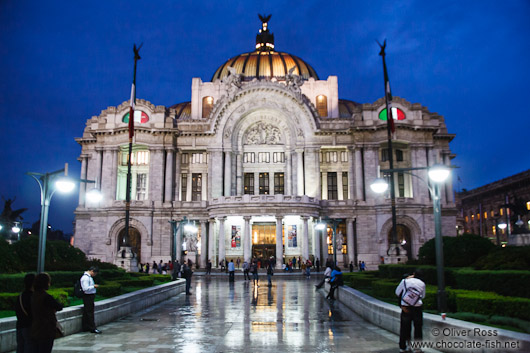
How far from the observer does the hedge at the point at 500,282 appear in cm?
1427

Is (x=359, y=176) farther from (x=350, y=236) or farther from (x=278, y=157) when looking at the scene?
(x=278, y=157)

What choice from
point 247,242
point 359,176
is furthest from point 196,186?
point 359,176

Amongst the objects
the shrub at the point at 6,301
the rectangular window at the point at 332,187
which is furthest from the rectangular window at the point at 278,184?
the shrub at the point at 6,301

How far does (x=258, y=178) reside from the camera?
6353 cm

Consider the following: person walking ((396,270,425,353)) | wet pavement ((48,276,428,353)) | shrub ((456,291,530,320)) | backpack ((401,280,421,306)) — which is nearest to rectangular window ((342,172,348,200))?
wet pavement ((48,276,428,353))

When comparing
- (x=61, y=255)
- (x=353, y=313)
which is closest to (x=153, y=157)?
(x=61, y=255)

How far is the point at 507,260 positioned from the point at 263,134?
48704 millimetres

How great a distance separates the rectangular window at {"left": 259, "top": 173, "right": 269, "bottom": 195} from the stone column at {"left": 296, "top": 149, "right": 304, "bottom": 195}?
191 inches

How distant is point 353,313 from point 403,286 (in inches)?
317

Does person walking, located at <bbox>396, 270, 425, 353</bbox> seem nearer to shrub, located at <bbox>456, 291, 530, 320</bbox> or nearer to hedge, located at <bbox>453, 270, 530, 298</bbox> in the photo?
shrub, located at <bbox>456, 291, 530, 320</bbox>

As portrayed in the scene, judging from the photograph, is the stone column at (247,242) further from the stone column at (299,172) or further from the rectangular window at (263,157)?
the rectangular window at (263,157)

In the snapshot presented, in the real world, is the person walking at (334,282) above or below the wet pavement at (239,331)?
above

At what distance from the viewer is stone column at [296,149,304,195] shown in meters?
60.4

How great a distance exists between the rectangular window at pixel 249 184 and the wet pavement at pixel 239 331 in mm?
41805
